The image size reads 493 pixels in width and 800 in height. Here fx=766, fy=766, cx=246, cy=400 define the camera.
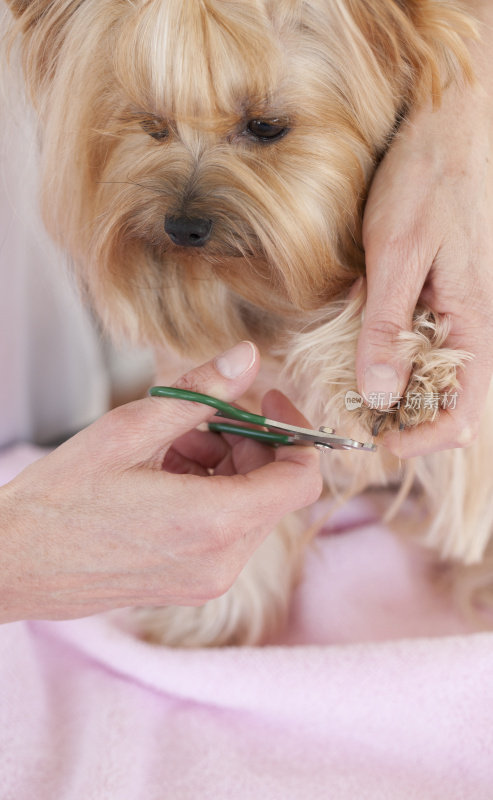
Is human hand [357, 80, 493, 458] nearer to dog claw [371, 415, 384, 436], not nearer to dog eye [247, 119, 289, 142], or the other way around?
dog claw [371, 415, 384, 436]

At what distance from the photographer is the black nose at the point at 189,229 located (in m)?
0.93

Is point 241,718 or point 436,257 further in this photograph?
point 241,718

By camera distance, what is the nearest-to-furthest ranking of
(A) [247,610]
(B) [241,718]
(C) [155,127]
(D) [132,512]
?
(D) [132,512], (C) [155,127], (B) [241,718], (A) [247,610]

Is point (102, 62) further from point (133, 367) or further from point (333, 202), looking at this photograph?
point (133, 367)

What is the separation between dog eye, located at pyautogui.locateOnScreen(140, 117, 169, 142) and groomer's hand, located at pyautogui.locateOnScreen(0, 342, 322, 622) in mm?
306

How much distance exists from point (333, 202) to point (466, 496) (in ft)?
1.89

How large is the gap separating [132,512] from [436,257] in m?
0.45

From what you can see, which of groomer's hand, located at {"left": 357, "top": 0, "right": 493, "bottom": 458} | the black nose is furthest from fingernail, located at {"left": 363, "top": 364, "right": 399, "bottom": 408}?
the black nose

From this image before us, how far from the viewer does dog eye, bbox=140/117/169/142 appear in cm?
95

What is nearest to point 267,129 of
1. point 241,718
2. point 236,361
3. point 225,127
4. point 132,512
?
point 225,127

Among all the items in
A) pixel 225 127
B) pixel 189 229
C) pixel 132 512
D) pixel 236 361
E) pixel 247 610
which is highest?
pixel 225 127

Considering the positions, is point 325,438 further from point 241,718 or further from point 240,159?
point 241,718

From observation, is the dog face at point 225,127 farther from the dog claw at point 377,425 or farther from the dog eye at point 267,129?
the dog claw at point 377,425

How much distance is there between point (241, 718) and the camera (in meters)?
1.15
